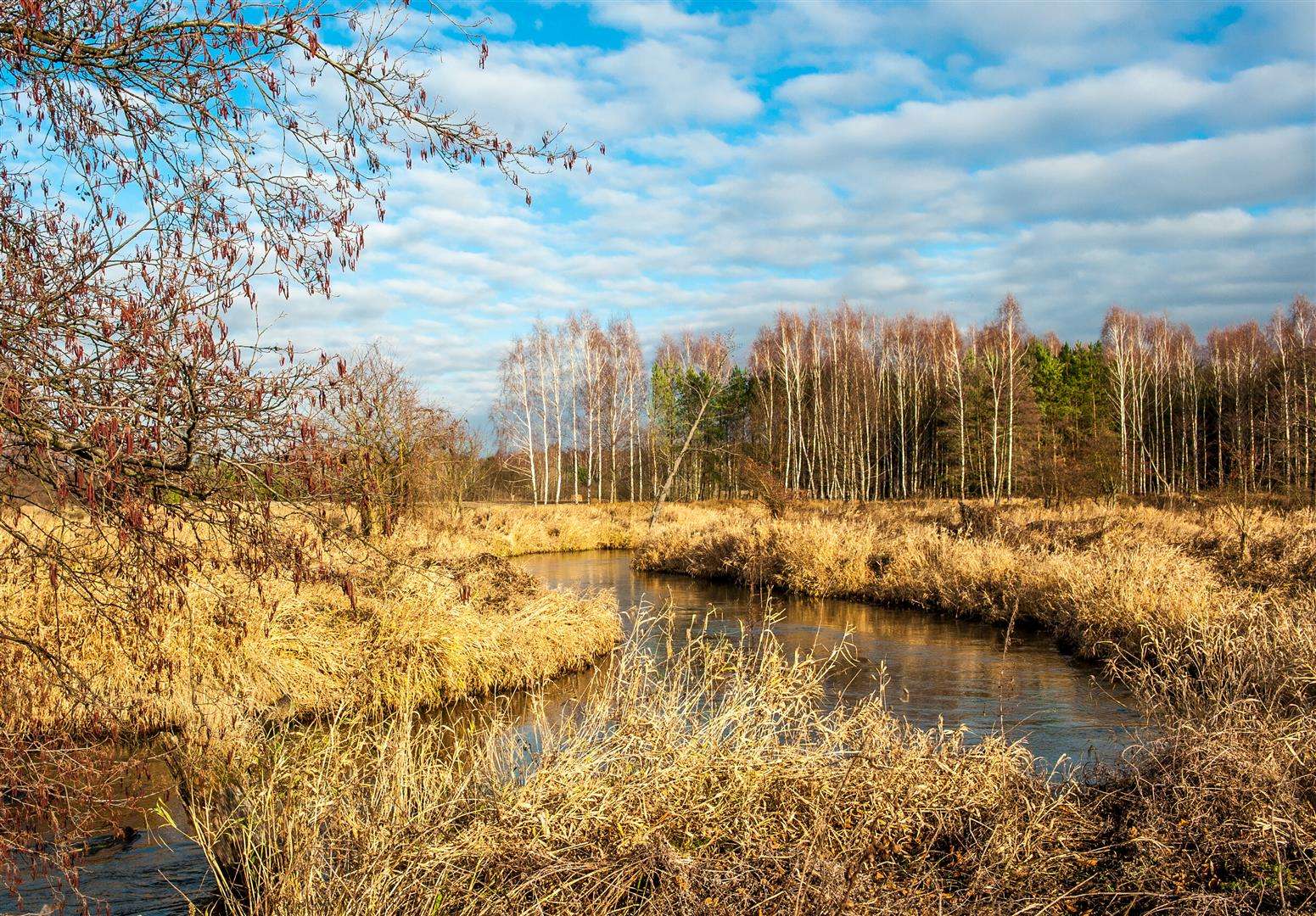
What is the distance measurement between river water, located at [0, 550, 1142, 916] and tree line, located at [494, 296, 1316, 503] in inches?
976

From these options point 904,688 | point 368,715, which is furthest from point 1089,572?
point 368,715

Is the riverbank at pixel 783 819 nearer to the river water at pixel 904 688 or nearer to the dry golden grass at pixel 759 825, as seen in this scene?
the dry golden grass at pixel 759 825

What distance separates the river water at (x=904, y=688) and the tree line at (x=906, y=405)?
2479 cm

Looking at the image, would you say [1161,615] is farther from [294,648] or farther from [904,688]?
[294,648]

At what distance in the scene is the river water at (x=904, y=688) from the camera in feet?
20.2

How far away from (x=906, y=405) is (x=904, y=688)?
46.8 meters

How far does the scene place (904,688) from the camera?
7.43 m

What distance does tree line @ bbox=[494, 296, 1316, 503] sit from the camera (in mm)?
45438

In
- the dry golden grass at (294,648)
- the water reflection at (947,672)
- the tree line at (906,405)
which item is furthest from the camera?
the tree line at (906,405)

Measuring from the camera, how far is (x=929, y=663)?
1321cm

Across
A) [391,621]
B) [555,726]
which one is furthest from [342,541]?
[391,621]

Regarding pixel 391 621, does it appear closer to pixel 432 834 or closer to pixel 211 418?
pixel 432 834

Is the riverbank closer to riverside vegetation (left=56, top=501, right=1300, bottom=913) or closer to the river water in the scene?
riverside vegetation (left=56, top=501, right=1300, bottom=913)

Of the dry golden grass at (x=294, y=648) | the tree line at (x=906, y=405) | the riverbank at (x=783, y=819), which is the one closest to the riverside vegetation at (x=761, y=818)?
the riverbank at (x=783, y=819)
